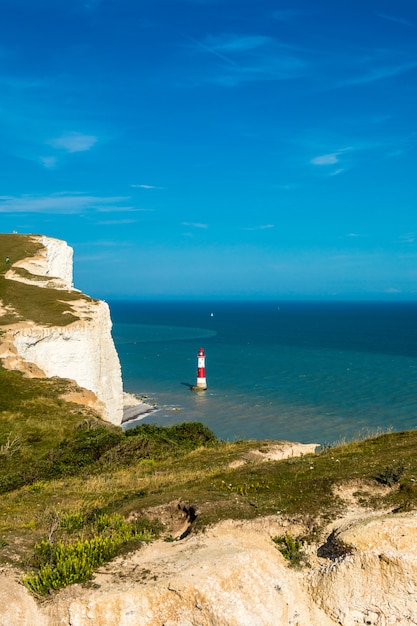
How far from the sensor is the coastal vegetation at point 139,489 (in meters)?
11.3

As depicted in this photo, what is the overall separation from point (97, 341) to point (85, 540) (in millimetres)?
32324

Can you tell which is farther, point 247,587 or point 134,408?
point 134,408

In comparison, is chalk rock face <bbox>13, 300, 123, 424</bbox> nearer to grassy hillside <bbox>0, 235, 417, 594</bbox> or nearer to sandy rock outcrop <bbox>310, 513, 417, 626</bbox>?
grassy hillside <bbox>0, 235, 417, 594</bbox>

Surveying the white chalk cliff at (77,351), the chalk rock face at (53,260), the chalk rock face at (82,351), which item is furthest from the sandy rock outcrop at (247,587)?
the chalk rock face at (53,260)

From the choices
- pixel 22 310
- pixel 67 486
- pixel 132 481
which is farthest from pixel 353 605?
pixel 22 310

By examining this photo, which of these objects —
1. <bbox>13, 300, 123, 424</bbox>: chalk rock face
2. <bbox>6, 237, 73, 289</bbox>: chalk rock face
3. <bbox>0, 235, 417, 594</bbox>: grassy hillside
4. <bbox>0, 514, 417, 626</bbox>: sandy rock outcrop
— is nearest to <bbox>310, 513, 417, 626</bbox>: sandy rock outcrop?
<bbox>0, 514, 417, 626</bbox>: sandy rock outcrop

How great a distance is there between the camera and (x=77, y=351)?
41.7 m

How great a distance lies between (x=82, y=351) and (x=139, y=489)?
26.6m

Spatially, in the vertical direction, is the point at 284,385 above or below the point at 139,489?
below

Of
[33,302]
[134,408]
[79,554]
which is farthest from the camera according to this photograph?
[134,408]

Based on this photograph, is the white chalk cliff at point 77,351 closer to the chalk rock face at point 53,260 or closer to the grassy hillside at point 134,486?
the grassy hillside at point 134,486

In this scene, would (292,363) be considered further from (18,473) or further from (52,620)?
(52,620)

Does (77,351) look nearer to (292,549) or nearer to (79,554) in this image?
(79,554)

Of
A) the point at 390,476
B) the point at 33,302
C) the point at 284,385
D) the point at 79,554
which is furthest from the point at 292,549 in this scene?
the point at 284,385
